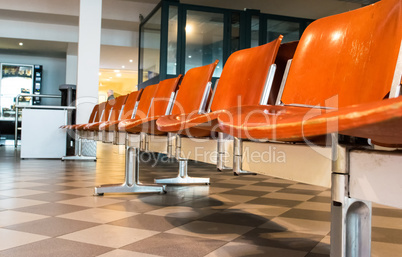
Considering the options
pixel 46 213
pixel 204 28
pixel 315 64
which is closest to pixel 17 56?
pixel 204 28

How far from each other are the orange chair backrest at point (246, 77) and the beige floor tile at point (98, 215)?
2.60 feet

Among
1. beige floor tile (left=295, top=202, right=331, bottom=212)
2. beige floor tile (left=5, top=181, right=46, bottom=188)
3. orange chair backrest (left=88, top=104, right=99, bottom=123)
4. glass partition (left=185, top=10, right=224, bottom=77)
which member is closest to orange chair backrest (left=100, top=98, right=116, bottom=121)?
orange chair backrest (left=88, top=104, right=99, bottom=123)

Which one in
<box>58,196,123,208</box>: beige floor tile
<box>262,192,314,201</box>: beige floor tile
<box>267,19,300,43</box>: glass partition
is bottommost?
<box>58,196,123,208</box>: beige floor tile

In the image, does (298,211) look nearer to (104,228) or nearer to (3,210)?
(104,228)

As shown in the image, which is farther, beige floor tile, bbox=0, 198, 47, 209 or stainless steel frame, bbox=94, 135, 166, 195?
stainless steel frame, bbox=94, 135, 166, 195

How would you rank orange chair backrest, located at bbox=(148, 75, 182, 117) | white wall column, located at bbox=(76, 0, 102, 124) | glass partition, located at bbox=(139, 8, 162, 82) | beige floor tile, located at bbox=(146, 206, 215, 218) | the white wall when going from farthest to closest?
the white wall → glass partition, located at bbox=(139, 8, 162, 82) → white wall column, located at bbox=(76, 0, 102, 124) → orange chair backrest, located at bbox=(148, 75, 182, 117) → beige floor tile, located at bbox=(146, 206, 215, 218)

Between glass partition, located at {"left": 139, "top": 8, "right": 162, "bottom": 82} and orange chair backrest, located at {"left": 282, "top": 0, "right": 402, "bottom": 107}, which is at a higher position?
glass partition, located at {"left": 139, "top": 8, "right": 162, "bottom": 82}

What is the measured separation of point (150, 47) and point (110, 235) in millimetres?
7311

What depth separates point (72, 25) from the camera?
1030 centimetres

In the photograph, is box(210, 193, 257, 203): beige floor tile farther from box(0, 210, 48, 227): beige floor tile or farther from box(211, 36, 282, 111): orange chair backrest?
box(0, 210, 48, 227): beige floor tile

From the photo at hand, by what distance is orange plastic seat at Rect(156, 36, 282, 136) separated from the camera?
1.68 m

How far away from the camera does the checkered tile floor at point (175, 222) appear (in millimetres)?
1603

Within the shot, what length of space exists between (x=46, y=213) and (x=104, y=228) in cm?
52

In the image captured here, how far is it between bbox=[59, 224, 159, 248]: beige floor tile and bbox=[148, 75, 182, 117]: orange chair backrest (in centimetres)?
120
